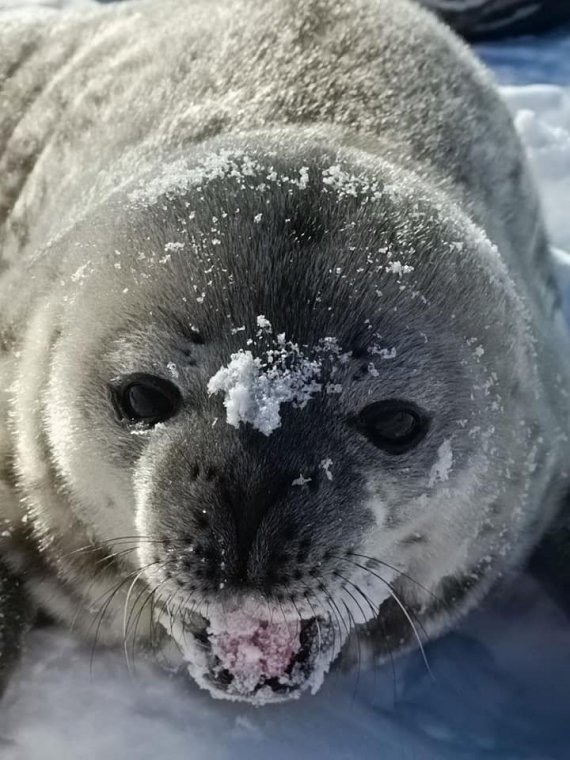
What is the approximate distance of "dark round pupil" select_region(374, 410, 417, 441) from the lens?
5.74ft

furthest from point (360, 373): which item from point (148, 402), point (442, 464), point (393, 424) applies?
point (148, 402)

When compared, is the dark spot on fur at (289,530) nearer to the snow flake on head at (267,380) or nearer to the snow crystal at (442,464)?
the snow flake on head at (267,380)

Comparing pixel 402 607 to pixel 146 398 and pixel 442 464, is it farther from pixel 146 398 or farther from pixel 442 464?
pixel 146 398

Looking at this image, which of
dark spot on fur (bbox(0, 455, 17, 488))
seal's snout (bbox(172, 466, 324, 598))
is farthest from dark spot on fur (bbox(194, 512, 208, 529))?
dark spot on fur (bbox(0, 455, 17, 488))

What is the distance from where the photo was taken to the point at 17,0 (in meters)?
4.80

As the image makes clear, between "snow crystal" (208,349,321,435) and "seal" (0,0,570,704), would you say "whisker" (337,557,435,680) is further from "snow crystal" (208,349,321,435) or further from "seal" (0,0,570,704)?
"snow crystal" (208,349,321,435)

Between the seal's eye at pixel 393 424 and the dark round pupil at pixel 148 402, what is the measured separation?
317mm

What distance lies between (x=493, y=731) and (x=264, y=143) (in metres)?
1.29

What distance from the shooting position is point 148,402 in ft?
5.71

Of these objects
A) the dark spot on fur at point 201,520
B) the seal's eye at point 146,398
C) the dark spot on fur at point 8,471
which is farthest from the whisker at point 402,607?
the dark spot on fur at point 8,471

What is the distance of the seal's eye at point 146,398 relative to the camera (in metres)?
1.72

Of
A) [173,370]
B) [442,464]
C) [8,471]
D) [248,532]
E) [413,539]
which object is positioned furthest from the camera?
[8,471]

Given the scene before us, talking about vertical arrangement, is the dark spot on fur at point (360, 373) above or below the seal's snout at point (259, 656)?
above

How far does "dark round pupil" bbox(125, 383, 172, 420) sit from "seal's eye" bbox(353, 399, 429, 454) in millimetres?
317
